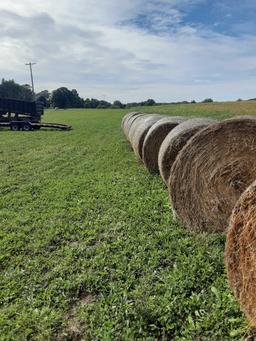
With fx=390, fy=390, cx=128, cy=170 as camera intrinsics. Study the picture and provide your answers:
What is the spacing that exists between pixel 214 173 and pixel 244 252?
2002mm

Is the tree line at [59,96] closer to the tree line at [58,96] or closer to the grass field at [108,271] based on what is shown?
the tree line at [58,96]

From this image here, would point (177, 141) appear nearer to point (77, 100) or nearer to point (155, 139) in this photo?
point (155, 139)

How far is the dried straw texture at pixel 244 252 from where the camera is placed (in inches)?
115

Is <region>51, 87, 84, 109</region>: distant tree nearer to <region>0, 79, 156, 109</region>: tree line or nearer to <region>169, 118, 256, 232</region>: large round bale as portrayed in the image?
<region>0, 79, 156, 109</region>: tree line

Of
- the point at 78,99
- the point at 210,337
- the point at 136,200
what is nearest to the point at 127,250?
the point at 210,337

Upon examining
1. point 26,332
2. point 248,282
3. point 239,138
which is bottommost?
point 26,332

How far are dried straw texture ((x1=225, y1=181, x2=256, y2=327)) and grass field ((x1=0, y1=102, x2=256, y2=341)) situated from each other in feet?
0.78

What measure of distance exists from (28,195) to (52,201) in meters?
0.76

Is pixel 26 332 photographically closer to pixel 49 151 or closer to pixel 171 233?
pixel 171 233

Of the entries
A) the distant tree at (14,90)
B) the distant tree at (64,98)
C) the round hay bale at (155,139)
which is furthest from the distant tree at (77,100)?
the round hay bale at (155,139)

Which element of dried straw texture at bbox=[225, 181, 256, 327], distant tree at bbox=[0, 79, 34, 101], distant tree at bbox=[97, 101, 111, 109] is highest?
distant tree at bbox=[0, 79, 34, 101]

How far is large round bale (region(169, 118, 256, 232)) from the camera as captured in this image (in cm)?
469

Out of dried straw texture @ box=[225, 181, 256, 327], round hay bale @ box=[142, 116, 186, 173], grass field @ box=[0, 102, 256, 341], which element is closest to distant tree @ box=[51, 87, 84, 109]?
round hay bale @ box=[142, 116, 186, 173]

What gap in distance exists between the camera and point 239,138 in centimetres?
467
